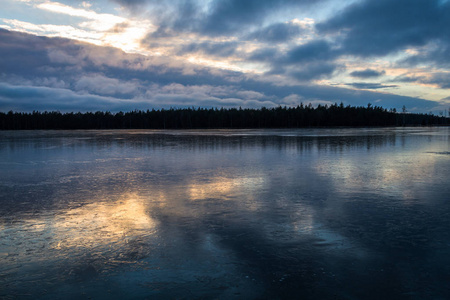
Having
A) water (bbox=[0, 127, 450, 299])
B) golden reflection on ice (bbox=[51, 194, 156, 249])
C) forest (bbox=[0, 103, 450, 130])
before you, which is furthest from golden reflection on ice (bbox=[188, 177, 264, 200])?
forest (bbox=[0, 103, 450, 130])

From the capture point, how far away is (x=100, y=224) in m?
7.99

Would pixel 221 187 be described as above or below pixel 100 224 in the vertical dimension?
above

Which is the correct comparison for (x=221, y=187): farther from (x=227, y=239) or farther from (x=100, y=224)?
(x=227, y=239)

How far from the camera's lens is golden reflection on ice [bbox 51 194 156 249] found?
6.96 metres

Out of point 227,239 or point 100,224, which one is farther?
point 100,224

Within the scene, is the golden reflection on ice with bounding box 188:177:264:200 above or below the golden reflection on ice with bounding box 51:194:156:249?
above

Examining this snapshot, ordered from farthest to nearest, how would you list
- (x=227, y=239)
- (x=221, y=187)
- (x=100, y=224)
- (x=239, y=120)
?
(x=239, y=120) < (x=221, y=187) < (x=100, y=224) < (x=227, y=239)

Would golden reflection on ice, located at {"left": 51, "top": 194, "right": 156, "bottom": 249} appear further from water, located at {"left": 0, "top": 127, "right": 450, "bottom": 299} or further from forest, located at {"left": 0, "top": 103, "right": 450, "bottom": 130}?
forest, located at {"left": 0, "top": 103, "right": 450, "bottom": 130}

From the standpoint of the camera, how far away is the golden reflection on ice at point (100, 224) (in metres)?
6.96

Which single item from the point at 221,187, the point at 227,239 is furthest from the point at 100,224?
the point at 221,187

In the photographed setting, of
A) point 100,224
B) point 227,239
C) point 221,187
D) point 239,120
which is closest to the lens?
point 227,239

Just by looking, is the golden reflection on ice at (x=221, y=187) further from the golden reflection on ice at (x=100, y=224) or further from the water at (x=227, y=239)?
the golden reflection on ice at (x=100, y=224)

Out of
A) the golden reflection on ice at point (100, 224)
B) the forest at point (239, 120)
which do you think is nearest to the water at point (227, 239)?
the golden reflection on ice at point (100, 224)

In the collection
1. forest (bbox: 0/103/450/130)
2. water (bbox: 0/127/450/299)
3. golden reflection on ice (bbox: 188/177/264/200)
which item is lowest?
water (bbox: 0/127/450/299)
